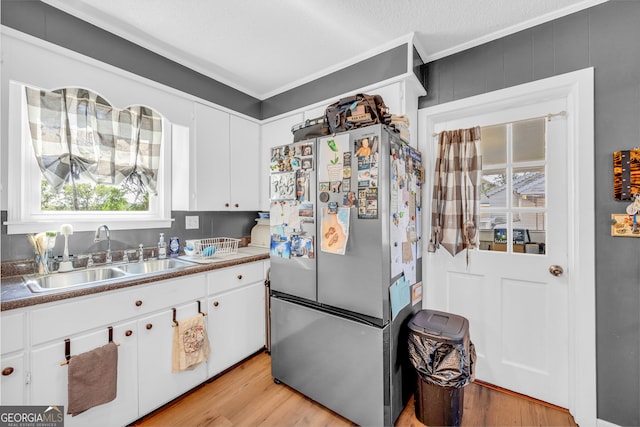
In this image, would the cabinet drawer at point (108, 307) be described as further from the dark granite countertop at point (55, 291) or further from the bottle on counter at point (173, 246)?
the bottle on counter at point (173, 246)

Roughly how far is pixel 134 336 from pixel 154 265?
658 mm

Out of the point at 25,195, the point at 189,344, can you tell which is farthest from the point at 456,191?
the point at 25,195

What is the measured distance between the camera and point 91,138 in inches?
75.8

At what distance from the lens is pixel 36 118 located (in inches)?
66.0

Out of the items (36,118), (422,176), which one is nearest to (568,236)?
(422,176)

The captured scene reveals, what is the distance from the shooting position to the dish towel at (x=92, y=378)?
136cm

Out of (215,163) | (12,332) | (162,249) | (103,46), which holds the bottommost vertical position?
(12,332)

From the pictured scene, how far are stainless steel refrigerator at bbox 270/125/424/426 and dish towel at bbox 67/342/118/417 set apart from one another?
0.99 metres

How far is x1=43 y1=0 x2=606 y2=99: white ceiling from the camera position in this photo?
1.64 metres

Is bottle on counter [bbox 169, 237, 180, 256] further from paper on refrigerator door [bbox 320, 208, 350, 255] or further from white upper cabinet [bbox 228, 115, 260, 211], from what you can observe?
paper on refrigerator door [bbox 320, 208, 350, 255]

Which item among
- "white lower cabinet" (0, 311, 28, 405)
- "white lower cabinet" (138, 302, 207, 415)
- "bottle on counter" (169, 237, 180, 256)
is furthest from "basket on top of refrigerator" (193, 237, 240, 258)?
"white lower cabinet" (0, 311, 28, 405)

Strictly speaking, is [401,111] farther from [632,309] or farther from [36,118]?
[36,118]

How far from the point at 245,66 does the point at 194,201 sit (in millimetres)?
1257

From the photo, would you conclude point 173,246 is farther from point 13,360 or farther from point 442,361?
point 442,361
